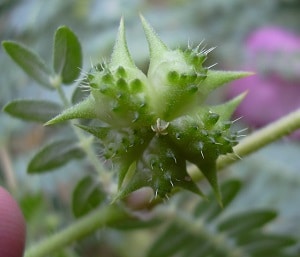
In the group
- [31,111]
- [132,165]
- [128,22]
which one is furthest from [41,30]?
[132,165]

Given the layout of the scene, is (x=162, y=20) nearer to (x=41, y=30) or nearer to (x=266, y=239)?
(x=41, y=30)

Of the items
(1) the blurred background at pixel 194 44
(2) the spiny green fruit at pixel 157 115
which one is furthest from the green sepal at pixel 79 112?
(1) the blurred background at pixel 194 44

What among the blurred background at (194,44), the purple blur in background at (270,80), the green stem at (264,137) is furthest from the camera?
the purple blur in background at (270,80)

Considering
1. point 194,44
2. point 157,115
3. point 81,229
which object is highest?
point 194,44

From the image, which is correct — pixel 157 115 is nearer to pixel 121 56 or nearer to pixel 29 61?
pixel 121 56

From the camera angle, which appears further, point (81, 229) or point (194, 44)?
point (194, 44)

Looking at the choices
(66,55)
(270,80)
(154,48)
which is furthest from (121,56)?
(270,80)

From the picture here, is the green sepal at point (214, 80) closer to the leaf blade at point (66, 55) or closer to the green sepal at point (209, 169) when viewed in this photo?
the green sepal at point (209, 169)

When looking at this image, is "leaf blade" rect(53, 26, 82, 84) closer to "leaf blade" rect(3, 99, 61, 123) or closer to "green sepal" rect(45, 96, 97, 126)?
"leaf blade" rect(3, 99, 61, 123)
